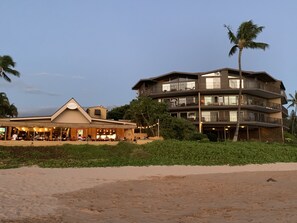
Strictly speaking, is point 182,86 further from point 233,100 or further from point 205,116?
point 233,100

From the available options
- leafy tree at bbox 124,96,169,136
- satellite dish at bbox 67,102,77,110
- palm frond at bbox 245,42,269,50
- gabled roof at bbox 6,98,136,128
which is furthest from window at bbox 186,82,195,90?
satellite dish at bbox 67,102,77,110

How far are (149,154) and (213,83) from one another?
86.1 feet

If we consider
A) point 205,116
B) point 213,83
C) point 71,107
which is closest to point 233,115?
point 205,116

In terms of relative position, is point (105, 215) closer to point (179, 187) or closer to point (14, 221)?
point (14, 221)

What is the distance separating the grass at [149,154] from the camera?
2592 centimetres

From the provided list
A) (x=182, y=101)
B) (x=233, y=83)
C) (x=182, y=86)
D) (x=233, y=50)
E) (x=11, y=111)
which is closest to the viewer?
(x=233, y=50)

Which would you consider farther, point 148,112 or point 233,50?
point 148,112

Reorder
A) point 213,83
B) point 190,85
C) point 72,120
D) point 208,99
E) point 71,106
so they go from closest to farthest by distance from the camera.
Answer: point 71,106 < point 72,120 < point 213,83 < point 190,85 < point 208,99

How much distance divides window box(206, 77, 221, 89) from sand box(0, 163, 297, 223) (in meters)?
35.9

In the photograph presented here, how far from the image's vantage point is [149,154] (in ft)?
99.0

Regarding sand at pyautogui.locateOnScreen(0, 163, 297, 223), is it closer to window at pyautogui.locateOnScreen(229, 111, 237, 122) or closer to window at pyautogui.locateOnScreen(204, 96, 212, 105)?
window at pyautogui.locateOnScreen(229, 111, 237, 122)

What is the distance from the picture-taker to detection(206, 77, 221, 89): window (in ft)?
174

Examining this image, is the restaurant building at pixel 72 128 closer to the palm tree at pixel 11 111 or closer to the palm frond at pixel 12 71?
the palm frond at pixel 12 71

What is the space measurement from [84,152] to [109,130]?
11.9 m
